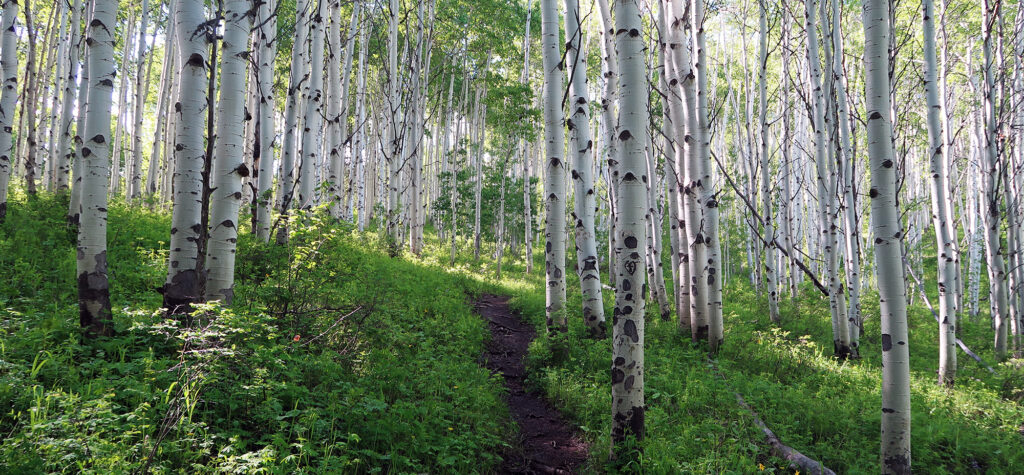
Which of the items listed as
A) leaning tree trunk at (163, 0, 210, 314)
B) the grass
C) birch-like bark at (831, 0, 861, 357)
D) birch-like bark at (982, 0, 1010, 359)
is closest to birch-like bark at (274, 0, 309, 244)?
the grass

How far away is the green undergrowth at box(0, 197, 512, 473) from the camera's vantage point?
2.54 metres

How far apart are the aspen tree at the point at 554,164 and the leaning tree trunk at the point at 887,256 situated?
4.05m

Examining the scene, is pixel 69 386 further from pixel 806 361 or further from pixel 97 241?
pixel 806 361

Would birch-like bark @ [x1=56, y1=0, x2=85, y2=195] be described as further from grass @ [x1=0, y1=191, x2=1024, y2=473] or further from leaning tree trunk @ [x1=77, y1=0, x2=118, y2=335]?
leaning tree trunk @ [x1=77, y1=0, x2=118, y2=335]

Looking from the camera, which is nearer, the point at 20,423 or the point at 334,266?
the point at 20,423

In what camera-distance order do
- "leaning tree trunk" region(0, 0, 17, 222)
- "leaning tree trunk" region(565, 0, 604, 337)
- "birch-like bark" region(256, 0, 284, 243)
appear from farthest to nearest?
"birch-like bark" region(256, 0, 284, 243), "leaning tree trunk" region(565, 0, 604, 337), "leaning tree trunk" region(0, 0, 17, 222)

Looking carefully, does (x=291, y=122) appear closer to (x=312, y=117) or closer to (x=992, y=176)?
(x=312, y=117)

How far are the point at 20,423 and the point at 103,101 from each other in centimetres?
288

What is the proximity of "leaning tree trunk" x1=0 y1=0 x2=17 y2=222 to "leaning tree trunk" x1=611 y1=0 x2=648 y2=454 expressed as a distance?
29.6 ft

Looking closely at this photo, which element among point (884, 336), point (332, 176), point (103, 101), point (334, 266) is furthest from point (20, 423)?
point (332, 176)

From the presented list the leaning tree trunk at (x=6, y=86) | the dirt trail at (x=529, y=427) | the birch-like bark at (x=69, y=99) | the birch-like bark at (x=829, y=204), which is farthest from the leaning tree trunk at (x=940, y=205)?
the leaning tree trunk at (x=6, y=86)

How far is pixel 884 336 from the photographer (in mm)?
3613

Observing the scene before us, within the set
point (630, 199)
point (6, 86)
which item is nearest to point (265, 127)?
point (6, 86)

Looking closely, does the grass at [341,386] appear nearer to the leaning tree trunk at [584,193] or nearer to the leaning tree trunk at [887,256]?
the leaning tree trunk at [584,193]
